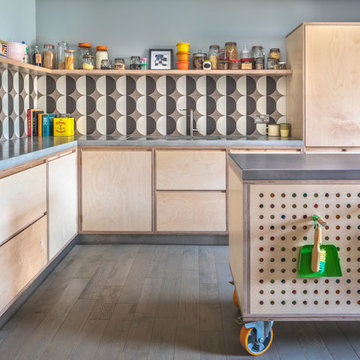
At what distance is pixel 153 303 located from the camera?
2.78 m

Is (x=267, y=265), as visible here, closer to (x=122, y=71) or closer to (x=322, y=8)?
(x=122, y=71)

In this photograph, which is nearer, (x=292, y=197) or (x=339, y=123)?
(x=292, y=197)

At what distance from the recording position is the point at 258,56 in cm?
450

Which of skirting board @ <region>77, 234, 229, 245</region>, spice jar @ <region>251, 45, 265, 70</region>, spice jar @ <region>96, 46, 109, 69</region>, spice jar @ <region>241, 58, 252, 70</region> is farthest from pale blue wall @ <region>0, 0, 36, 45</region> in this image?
spice jar @ <region>251, 45, 265, 70</region>

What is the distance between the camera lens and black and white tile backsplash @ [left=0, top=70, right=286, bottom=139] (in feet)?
15.3

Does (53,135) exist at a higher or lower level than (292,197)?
higher

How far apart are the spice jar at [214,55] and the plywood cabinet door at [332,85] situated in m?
0.84

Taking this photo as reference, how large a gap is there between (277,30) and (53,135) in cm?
232

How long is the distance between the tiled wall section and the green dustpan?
276 centimetres

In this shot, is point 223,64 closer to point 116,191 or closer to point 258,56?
point 258,56

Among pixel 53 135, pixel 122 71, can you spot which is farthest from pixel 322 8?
pixel 53 135

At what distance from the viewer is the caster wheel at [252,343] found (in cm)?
215

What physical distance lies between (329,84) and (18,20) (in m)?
2.72

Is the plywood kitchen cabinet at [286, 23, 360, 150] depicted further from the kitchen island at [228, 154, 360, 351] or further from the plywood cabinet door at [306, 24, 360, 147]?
the kitchen island at [228, 154, 360, 351]
